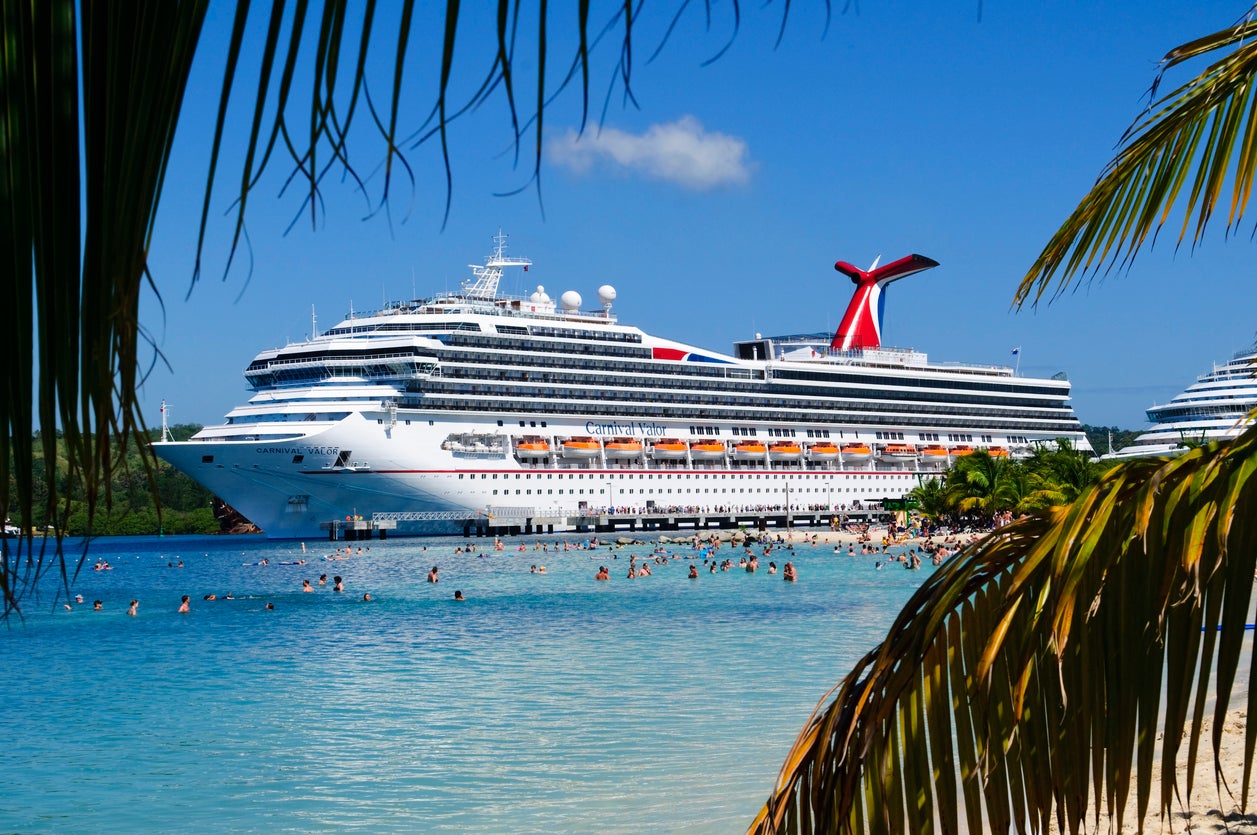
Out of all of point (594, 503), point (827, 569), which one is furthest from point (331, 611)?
point (594, 503)

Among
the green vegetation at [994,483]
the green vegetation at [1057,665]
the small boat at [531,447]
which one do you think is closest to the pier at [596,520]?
the small boat at [531,447]

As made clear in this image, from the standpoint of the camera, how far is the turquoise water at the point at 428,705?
13625mm

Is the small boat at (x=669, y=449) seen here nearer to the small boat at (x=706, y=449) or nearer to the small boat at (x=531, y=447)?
the small boat at (x=706, y=449)

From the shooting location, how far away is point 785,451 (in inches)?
3243

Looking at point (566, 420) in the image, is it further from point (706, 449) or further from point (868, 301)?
point (868, 301)

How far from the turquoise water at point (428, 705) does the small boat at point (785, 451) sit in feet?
133

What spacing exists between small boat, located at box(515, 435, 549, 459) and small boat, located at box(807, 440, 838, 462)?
68.4ft

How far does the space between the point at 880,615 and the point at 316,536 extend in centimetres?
4468

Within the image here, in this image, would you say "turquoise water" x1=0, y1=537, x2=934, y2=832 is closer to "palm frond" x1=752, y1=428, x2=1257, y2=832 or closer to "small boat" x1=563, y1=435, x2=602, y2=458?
"palm frond" x1=752, y1=428, x2=1257, y2=832

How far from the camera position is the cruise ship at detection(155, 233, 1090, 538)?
63.8 meters

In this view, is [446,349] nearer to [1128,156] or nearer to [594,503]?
[594,503]

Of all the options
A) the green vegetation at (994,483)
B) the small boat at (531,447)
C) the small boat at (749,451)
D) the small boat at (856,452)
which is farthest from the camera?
the small boat at (856,452)

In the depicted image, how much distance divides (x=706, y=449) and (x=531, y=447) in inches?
515

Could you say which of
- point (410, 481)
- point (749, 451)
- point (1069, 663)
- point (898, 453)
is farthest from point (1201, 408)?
point (1069, 663)
